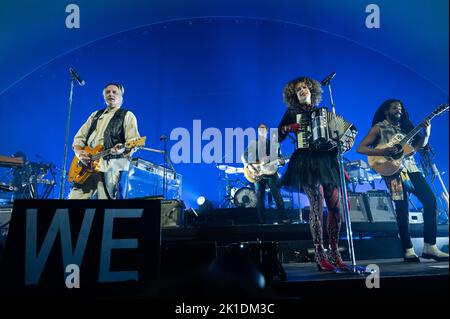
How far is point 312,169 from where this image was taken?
9.50 ft

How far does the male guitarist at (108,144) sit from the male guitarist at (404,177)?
128 inches

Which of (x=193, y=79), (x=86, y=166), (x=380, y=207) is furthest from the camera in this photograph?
(x=193, y=79)

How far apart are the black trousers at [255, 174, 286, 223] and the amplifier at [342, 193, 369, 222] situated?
100 cm

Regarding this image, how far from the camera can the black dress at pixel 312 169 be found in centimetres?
288

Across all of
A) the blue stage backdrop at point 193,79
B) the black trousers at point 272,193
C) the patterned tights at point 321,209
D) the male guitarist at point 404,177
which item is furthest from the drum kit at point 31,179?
the male guitarist at point 404,177

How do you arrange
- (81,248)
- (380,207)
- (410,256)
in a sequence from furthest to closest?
1. (380,207)
2. (410,256)
3. (81,248)

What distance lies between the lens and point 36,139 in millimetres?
4375

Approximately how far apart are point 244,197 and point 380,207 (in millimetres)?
2386

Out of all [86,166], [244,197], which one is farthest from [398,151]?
[86,166]

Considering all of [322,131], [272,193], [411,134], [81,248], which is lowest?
[81,248]

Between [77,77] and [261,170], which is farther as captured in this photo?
[261,170]

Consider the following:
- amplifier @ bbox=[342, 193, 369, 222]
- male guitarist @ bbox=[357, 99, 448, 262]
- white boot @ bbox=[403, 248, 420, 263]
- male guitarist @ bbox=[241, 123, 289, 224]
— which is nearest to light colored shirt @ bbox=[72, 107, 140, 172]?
male guitarist @ bbox=[241, 123, 289, 224]

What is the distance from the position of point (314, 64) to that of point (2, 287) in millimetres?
4123

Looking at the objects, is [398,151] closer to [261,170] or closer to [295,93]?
[295,93]
